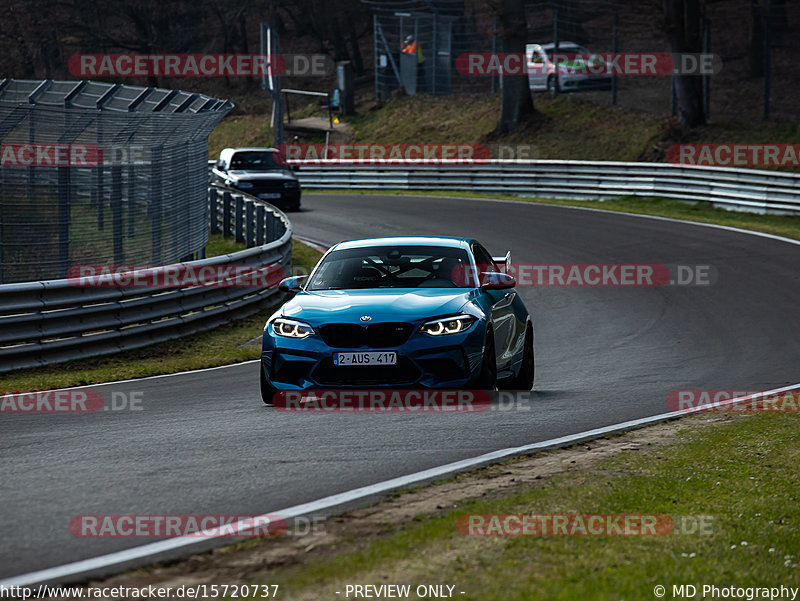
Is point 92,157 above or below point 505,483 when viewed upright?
above

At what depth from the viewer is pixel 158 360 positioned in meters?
14.7

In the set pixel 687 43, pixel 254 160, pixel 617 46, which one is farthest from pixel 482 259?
pixel 617 46

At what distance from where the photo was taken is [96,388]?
39.9 feet

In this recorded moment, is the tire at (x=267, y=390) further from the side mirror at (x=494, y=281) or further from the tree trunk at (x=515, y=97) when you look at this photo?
the tree trunk at (x=515, y=97)

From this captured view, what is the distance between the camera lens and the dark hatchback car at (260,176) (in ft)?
112

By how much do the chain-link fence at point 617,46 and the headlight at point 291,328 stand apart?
28999 millimetres

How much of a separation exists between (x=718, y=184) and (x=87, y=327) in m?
21.3

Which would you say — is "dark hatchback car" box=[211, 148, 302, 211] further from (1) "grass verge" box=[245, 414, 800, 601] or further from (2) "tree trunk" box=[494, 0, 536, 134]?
(1) "grass verge" box=[245, 414, 800, 601]

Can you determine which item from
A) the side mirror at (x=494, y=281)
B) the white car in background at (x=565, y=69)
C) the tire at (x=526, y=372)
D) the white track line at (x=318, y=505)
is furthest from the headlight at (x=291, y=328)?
the white car in background at (x=565, y=69)

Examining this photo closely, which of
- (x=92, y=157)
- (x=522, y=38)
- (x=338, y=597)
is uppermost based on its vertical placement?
(x=522, y=38)

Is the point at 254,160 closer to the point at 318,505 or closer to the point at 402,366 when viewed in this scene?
the point at 402,366

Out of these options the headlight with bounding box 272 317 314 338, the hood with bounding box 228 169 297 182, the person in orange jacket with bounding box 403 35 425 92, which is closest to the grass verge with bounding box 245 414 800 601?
the headlight with bounding box 272 317 314 338

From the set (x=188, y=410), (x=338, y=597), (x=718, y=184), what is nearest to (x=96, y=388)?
(x=188, y=410)

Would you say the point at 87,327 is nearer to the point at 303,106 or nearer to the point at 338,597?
the point at 338,597
